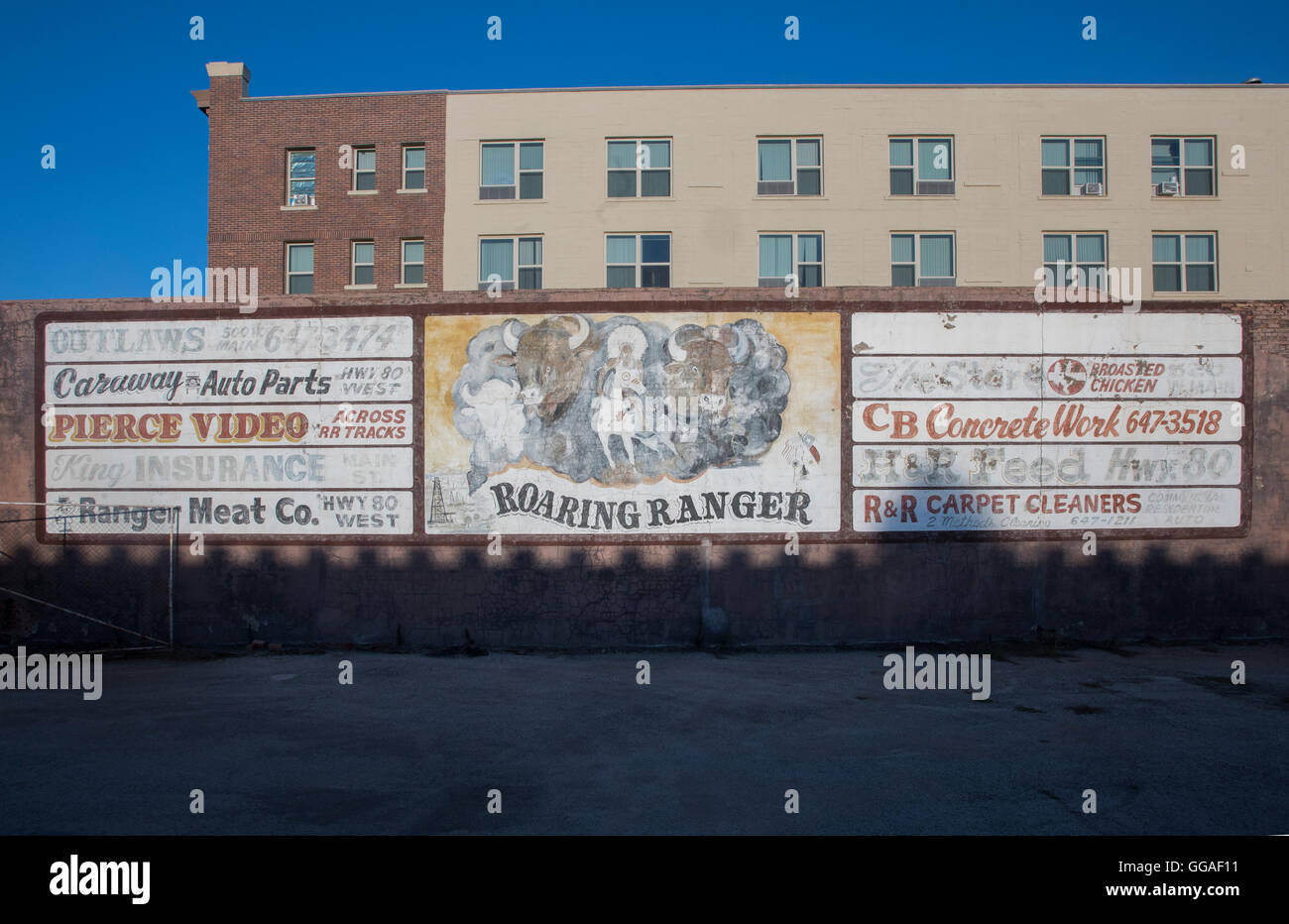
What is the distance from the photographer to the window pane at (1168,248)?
2467 centimetres

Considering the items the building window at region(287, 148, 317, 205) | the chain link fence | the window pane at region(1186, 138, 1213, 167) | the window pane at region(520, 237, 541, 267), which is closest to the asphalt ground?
the chain link fence

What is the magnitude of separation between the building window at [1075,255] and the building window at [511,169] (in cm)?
1608

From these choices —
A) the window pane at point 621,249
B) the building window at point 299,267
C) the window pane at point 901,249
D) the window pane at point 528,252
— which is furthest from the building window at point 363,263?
the window pane at point 901,249

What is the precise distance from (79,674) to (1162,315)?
16.9 metres

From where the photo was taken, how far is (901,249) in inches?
972

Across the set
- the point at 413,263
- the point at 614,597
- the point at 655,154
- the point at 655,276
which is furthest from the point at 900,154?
the point at 614,597

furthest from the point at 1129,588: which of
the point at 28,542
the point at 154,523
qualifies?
the point at 28,542

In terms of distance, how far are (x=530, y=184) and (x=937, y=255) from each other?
12940 mm

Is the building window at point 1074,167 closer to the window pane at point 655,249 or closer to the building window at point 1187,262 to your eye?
the building window at point 1187,262

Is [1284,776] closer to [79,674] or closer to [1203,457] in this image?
[1203,457]

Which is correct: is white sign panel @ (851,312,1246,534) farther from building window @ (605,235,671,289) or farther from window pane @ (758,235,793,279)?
building window @ (605,235,671,289)

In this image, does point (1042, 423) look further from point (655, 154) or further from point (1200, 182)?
point (1200, 182)

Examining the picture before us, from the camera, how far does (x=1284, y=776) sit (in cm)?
685

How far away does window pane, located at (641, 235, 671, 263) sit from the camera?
81.1 ft
